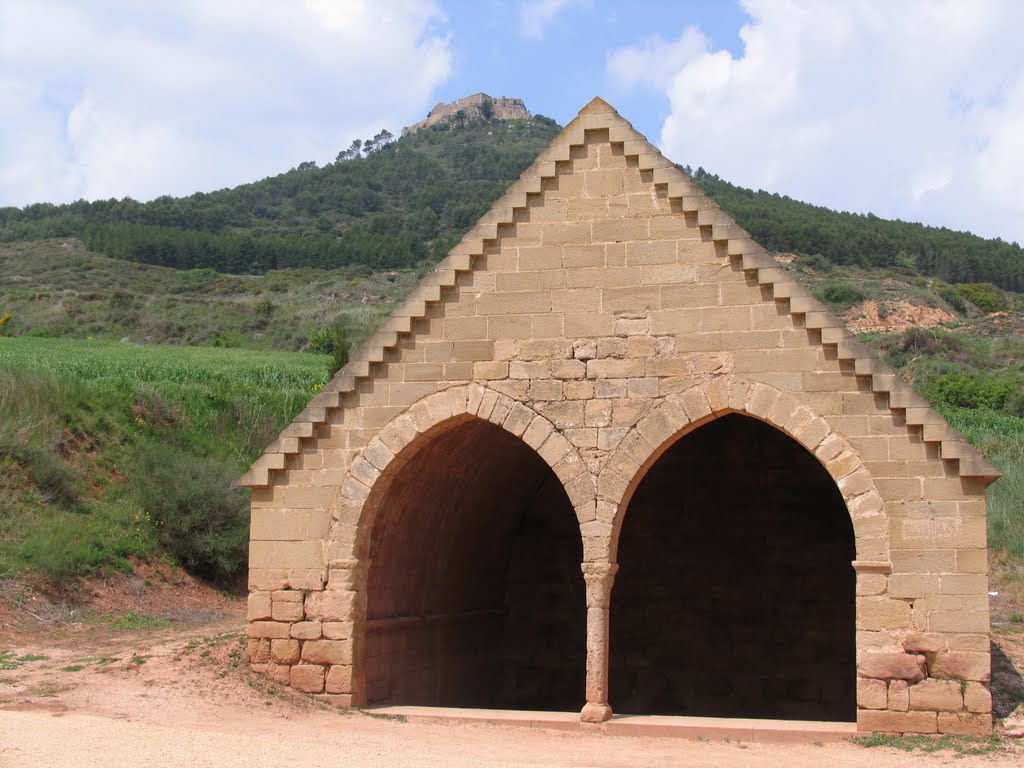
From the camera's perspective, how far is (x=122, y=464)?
25906mm

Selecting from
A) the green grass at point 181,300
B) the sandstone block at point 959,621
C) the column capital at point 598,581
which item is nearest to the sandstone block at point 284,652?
the column capital at point 598,581

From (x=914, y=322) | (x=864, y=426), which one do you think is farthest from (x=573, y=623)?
(x=914, y=322)

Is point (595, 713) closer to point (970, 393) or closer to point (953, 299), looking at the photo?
point (970, 393)

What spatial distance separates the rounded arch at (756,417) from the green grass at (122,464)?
479 inches

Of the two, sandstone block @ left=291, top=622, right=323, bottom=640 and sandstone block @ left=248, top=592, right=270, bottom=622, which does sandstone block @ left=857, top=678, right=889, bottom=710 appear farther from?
sandstone block @ left=248, top=592, right=270, bottom=622

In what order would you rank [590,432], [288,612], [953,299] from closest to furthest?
[590,432] < [288,612] < [953,299]

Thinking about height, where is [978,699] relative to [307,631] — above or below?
below

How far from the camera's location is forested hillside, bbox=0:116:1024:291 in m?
55.1

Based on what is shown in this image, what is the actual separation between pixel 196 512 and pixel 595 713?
44.9 feet

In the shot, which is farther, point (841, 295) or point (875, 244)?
point (875, 244)

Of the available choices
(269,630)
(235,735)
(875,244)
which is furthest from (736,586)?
(875,244)

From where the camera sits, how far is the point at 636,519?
19.5 meters

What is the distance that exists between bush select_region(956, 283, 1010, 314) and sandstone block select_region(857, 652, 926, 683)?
42.3 metres

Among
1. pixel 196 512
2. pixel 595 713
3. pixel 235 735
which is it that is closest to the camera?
Result: pixel 235 735
